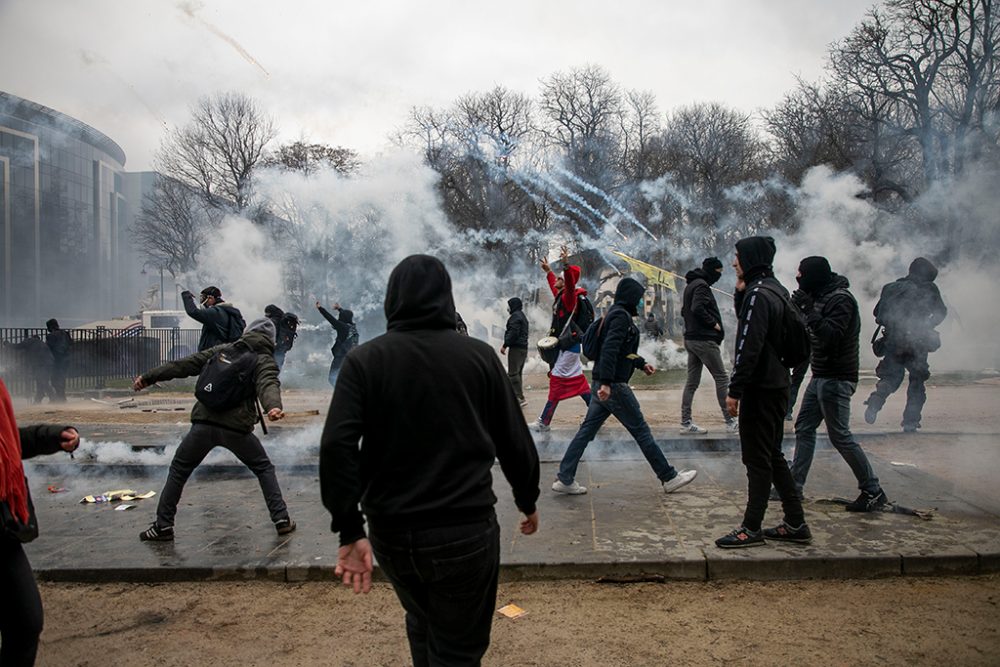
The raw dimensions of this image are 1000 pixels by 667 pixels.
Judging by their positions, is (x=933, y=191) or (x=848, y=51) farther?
(x=848, y=51)

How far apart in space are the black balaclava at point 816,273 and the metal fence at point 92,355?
14.7 meters

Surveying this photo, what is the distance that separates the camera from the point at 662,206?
30.8 m

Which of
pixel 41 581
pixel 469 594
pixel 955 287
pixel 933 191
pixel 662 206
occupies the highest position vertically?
pixel 662 206

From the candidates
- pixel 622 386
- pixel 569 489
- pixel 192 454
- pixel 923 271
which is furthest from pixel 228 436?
pixel 923 271

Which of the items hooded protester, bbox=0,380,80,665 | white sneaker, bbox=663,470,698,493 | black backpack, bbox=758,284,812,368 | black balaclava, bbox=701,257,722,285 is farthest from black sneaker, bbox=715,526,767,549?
black balaclava, bbox=701,257,722,285

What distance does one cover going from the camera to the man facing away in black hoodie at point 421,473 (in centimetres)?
224

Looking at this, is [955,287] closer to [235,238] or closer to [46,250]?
[235,238]

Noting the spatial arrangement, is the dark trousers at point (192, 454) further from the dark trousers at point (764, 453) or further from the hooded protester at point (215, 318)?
the hooded protester at point (215, 318)

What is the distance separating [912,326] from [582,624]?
6.41 meters

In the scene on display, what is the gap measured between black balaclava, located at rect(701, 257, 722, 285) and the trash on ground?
4.90m

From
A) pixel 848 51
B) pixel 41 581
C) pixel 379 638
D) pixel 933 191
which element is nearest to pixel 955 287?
pixel 933 191

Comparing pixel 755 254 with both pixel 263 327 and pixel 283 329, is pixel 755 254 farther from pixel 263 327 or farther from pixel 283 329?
pixel 283 329

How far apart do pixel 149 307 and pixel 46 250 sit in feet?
72.3

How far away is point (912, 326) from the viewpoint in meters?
8.25
